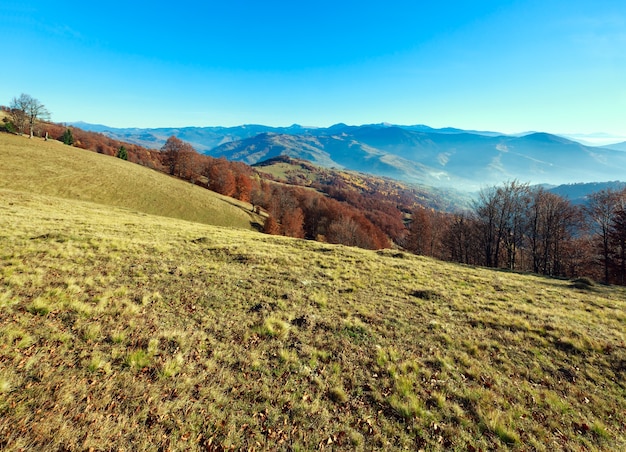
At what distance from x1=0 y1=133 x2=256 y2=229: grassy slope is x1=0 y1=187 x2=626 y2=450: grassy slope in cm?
4342

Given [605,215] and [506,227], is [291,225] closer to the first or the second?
[506,227]

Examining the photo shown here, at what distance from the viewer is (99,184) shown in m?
55.4

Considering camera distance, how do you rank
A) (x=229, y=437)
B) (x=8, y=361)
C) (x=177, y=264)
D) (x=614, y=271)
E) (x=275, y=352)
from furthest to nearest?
(x=614, y=271)
(x=177, y=264)
(x=275, y=352)
(x=8, y=361)
(x=229, y=437)

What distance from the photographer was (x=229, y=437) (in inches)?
233

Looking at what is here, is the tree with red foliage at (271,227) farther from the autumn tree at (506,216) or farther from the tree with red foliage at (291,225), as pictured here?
the autumn tree at (506,216)

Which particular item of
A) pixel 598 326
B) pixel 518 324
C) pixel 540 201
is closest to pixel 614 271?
pixel 540 201

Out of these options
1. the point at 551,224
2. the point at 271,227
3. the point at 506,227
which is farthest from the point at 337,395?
the point at 271,227

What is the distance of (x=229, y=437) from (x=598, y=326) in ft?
60.0

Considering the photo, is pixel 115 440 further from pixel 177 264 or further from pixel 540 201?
pixel 540 201

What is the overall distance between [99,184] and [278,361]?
66.7 meters

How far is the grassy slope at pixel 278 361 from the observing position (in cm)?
612

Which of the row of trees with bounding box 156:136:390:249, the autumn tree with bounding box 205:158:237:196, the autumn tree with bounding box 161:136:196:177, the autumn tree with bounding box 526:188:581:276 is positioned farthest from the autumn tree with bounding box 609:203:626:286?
the autumn tree with bounding box 161:136:196:177

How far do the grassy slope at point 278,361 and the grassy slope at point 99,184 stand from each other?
142 ft

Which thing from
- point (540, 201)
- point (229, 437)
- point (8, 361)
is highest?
point (540, 201)
